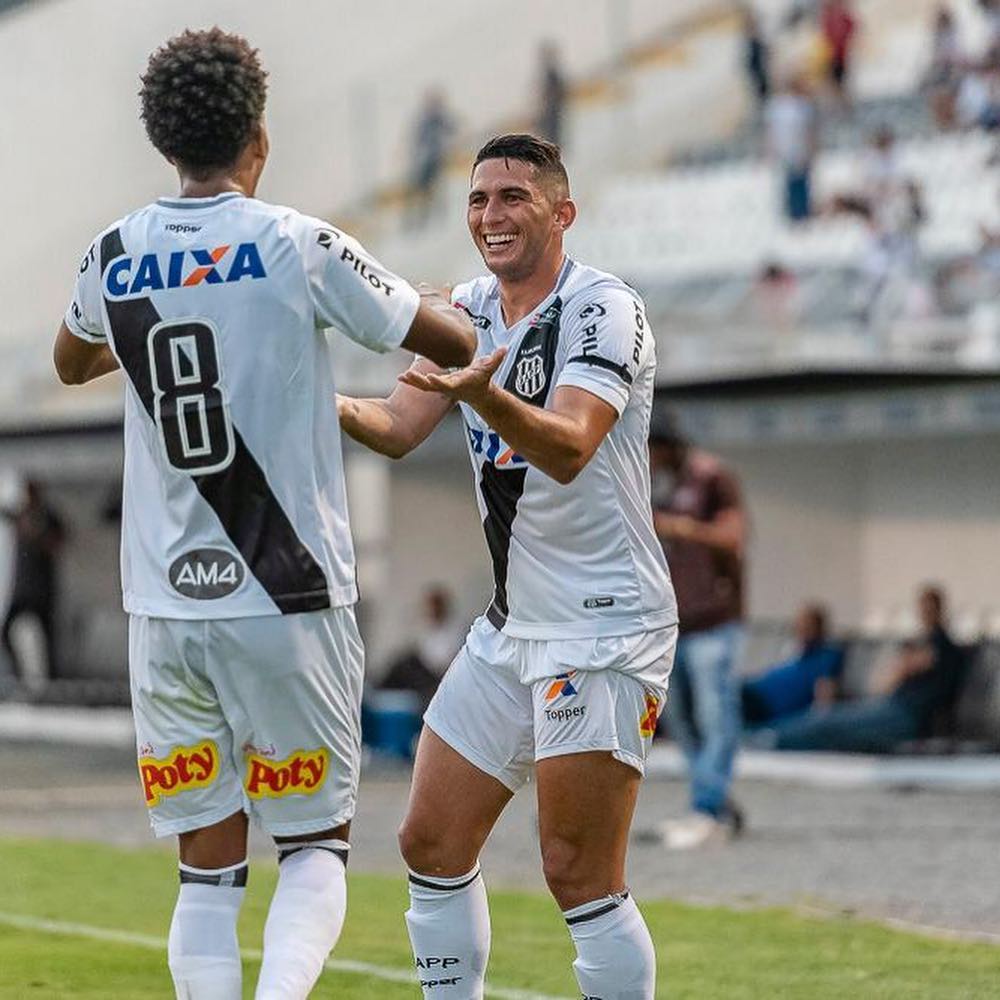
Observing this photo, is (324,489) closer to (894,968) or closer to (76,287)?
(76,287)

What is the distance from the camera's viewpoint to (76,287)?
16.7ft

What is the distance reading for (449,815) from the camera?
5605 mm

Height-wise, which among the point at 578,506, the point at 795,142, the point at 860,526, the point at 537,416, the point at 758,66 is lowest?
the point at 860,526

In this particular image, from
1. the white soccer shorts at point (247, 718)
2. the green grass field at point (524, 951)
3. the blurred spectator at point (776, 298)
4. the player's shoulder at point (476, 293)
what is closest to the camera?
the white soccer shorts at point (247, 718)

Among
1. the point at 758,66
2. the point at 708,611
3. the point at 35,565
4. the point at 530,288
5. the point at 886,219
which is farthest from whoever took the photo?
the point at 758,66

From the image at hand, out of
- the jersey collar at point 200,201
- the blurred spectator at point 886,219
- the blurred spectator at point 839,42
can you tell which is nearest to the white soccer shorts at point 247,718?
the jersey collar at point 200,201

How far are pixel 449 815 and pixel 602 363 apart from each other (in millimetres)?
1124

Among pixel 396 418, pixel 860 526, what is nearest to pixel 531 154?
pixel 396 418

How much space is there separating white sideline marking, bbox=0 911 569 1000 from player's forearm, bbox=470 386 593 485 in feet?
7.72

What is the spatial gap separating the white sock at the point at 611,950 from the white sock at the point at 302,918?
0.64 meters

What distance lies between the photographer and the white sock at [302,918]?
489 cm

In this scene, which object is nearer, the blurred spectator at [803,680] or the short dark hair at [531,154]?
the short dark hair at [531,154]

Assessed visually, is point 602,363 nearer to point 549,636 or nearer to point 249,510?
point 549,636

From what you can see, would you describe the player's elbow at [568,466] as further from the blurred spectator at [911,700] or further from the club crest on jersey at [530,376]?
the blurred spectator at [911,700]
